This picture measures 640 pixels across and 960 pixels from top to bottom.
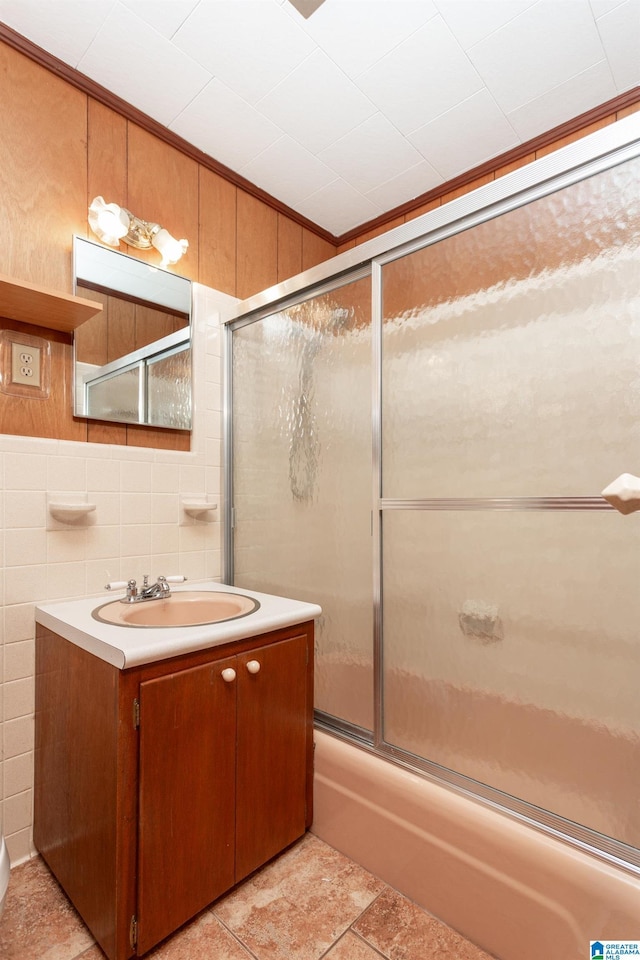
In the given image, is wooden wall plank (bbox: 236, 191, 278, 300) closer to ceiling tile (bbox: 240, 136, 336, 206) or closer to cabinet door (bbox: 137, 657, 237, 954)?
ceiling tile (bbox: 240, 136, 336, 206)

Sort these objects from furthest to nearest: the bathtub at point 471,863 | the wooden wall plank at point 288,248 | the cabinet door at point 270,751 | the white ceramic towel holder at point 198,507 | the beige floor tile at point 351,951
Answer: the wooden wall plank at point 288,248
the white ceramic towel holder at point 198,507
the cabinet door at point 270,751
the beige floor tile at point 351,951
the bathtub at point 471,863

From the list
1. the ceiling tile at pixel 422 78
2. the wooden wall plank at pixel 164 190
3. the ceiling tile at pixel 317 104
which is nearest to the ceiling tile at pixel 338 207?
the ceiling tile at pixel 317 104

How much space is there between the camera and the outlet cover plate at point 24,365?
147cm

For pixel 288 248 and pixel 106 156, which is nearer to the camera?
pixel 106 156

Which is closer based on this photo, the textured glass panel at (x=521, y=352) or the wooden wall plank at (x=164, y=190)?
the textured glass panel at (x=521, y=352)

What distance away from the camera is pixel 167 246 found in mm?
1808

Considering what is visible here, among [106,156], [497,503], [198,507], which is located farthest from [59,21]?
[497,503]

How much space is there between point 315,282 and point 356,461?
0.67 meters

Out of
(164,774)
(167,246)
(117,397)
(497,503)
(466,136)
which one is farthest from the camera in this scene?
(466,136)

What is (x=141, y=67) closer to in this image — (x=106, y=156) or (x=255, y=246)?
(x=106, y=156)

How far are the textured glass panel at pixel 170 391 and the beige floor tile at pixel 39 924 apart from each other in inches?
55.7

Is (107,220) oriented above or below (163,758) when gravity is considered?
above

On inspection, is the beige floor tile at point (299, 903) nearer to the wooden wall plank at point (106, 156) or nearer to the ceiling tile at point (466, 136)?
the wooden wall plank at point (106, 156)

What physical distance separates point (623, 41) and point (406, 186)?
890 mm
